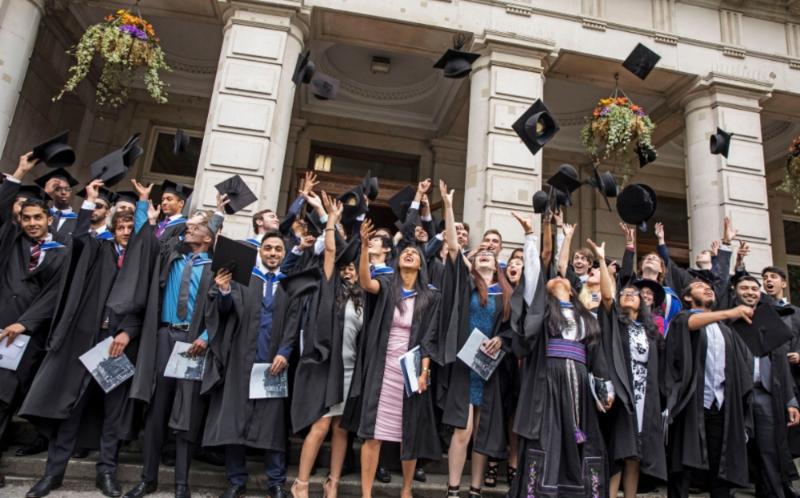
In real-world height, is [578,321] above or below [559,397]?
above

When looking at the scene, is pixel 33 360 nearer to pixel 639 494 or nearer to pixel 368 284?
pixel 368 284

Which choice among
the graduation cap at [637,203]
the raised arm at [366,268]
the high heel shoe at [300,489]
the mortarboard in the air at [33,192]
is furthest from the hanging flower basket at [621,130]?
the mortarboard in the air at [33,192]

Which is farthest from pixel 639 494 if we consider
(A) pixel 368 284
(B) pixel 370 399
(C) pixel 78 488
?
(C) pixel 78 488

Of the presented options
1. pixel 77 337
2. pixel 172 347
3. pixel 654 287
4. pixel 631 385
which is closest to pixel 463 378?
pixel 631 385

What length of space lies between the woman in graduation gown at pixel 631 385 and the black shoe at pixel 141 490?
3630 millimetres

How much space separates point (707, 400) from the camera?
455 centimetres

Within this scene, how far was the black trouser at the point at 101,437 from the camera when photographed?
12.5 ft

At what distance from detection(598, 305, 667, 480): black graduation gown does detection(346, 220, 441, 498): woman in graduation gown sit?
145 cm

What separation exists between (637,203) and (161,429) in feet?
17.0

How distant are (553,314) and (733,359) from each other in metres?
2.01

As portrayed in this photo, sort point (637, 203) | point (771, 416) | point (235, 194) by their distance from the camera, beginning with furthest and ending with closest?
1. point (235, 194)
2. point (637, 203)
3. point (771, 416)

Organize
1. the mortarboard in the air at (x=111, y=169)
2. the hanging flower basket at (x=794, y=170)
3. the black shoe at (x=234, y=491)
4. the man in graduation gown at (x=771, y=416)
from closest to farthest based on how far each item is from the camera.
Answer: the black shoe at (x=234, y=491)
the man in graduation gown at (x=771, y=416)
the mortarboard in the air at (x=111, y=169)
the hanging flower basket at (x=794, y=170)

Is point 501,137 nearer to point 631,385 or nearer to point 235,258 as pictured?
point 631,385

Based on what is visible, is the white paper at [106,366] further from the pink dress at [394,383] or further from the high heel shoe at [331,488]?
the pink dress at [394,383]
